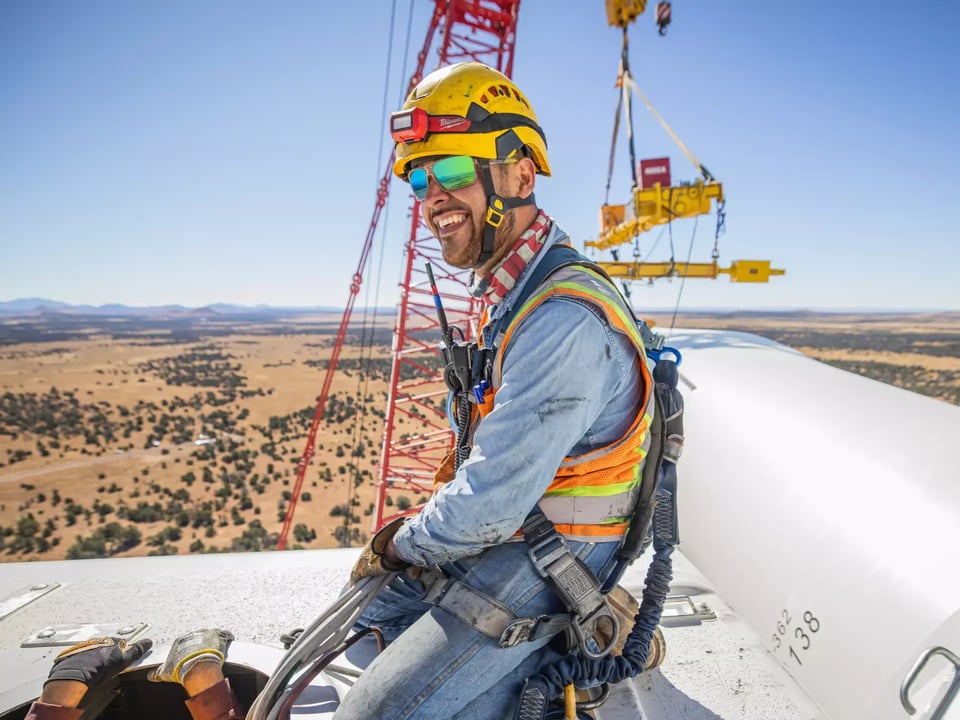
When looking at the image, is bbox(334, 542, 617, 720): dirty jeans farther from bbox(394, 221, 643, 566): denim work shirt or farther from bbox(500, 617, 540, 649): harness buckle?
bbox(394, 221, 643, 566): denim work shirt

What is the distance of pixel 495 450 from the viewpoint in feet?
5.95

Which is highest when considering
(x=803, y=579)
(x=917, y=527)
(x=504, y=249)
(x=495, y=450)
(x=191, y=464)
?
(x=504, y=249)

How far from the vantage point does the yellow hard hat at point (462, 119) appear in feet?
7.11

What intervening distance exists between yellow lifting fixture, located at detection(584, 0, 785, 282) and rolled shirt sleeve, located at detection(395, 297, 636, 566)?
9.58 metres

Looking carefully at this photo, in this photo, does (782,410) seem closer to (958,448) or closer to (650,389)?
(958,448)

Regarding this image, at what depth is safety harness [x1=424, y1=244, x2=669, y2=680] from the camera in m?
1.95

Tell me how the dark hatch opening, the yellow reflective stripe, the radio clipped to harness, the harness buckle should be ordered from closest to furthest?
the harness buckle → the yellow reflective stripe → the radio clipped to harness → the dark hatch opening

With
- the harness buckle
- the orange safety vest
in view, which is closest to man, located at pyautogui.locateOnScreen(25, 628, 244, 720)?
the harness buckle

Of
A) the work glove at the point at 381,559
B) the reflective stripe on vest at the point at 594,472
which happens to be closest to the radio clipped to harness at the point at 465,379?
the reflective stripe on vest at the point at 594,472

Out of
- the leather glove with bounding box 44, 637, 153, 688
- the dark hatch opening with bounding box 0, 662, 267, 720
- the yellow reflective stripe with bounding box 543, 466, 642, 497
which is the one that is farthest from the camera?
the dark hatch opening with bounding box 0, 662, 267, 720

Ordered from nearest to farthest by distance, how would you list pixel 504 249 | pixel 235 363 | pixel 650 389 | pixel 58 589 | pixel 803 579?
A: pixel 650 389
pixel 504 249
pixel 803 579
pixel 58 589
pixel 235 363

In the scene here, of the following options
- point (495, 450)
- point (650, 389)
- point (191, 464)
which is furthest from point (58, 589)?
point (191, 464)

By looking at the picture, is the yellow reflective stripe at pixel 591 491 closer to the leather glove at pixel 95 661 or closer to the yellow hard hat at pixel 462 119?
the yellow hard hat at pixel 462 119

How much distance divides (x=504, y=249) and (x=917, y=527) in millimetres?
2226
